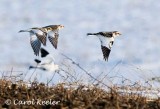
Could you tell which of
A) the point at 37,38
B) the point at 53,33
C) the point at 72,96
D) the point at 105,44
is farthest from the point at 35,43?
the point at 72,96

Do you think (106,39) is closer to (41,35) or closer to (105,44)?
(105,44)

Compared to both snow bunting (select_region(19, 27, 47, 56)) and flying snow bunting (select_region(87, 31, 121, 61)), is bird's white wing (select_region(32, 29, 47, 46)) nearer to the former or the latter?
snow bunting (select_region(19, 27, 47, 56))

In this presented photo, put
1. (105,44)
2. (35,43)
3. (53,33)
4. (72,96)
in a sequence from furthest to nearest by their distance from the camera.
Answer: (53,33) < (105,44) < (35,43) < (72,96)

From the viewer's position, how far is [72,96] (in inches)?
248

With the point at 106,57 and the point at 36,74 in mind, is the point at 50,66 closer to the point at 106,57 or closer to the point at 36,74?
the point at 36,74

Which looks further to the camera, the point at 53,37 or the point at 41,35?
the point at 53,37

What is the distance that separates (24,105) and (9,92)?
0.41 metres

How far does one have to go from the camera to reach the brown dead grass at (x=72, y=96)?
241 inches

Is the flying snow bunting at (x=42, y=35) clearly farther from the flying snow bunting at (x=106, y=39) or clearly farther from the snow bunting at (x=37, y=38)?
the flying snow bunting at (x=106, y=39)

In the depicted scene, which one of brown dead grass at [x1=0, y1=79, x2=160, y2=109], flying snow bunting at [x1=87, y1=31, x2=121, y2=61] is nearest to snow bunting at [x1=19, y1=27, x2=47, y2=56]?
flying snow bunting at [x1=87, y1=31, x2=121, y2=61]

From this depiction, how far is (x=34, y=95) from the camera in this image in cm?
632

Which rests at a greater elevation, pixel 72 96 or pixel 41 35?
pixel 41 35

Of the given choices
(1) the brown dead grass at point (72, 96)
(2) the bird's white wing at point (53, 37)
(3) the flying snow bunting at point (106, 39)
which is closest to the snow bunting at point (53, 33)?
(2) the bird's white wing at point (53, 37)

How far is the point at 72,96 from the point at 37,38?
155 centimetres
